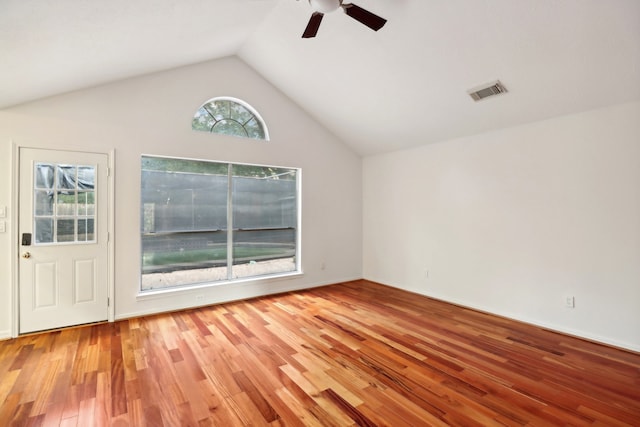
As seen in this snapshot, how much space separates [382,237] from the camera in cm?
566

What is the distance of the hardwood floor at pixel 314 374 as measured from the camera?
200 centimetres

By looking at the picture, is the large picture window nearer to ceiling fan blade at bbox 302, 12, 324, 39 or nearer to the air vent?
ceiling fan blade at bbox 302, 12, 324, 39

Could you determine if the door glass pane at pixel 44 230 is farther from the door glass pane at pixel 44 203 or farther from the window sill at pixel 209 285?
the window sill at pixel 209 285

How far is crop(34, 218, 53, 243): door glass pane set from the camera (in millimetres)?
3311

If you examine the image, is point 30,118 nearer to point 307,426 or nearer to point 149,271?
point 149,271

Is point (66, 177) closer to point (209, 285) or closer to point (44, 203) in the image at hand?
point (44, 203)

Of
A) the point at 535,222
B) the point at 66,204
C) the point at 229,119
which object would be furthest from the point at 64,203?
the point at 535,222

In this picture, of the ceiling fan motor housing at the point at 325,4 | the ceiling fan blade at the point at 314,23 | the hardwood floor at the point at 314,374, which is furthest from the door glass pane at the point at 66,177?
the ceiling fan motor housing at the point at 325,4

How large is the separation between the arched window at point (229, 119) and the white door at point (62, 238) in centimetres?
135

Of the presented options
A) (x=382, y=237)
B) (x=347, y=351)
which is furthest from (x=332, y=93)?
(x=347, y=351)

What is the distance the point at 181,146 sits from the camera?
4.11 metres

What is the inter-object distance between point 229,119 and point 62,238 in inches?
102

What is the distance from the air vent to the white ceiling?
78 millimetres

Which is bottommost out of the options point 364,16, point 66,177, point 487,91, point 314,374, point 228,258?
point 314,374
